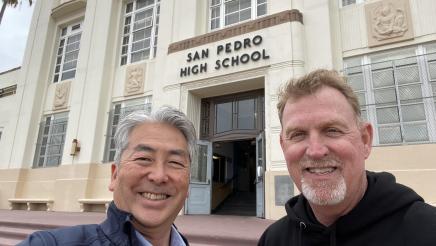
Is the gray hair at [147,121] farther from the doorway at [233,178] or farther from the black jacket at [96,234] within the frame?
the doorway at [233,178]

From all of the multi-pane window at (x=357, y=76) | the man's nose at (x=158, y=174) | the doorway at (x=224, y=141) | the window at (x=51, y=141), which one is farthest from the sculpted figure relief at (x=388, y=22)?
the window at (x=51, y=141)

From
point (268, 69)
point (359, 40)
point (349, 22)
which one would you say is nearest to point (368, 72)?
point (359, 40)

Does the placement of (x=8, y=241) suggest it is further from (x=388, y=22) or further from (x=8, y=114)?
(x=8, y=114)

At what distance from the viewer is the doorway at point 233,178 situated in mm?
10680

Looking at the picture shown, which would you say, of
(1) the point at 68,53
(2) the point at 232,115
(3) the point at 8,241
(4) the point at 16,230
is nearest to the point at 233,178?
(2) the point at 232,115

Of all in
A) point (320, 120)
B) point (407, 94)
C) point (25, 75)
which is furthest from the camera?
point (25, 75)

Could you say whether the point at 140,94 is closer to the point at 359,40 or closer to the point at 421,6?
the point at 359,40

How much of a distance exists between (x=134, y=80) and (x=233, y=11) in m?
4.13

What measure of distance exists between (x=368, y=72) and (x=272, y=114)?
2520 mm

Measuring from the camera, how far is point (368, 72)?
7.82 m

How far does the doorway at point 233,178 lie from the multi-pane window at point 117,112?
2.91 meters

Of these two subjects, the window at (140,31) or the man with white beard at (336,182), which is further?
the window at (140,31)

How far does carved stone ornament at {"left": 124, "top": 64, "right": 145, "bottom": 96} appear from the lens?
11094mm

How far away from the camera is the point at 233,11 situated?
402 inches
